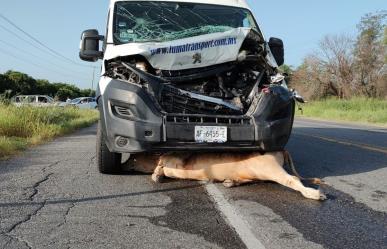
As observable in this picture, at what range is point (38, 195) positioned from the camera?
5477 mm

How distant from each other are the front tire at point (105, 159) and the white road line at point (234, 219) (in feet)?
4.56

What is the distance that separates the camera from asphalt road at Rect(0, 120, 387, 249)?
391 centimetres

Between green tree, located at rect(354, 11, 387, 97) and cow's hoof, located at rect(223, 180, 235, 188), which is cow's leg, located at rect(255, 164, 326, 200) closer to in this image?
cow's hoof, located at rect(223, 180, 235, 188)

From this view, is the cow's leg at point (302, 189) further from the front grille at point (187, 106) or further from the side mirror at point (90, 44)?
the side mirror at point (90, 44)

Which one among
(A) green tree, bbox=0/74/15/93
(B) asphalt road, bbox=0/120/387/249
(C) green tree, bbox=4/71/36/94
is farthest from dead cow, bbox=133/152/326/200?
(C) green tree, bbox=4/71/36/94

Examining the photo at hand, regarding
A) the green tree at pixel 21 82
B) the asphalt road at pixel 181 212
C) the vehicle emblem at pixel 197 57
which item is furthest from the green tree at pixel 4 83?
the vehicle emblem at pixel 197 57

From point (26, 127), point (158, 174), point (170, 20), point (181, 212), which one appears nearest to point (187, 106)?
point (158, 174)

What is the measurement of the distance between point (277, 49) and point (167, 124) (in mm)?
2865

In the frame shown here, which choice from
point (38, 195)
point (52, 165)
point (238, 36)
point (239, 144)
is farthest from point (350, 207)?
point (52, 165)

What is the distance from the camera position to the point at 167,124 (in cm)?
559

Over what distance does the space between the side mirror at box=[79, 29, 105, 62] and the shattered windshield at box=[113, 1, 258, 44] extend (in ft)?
1.60

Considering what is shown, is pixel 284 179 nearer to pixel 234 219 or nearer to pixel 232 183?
pixel 232 183

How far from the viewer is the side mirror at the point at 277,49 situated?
25.0 feet

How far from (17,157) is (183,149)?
4343mm
